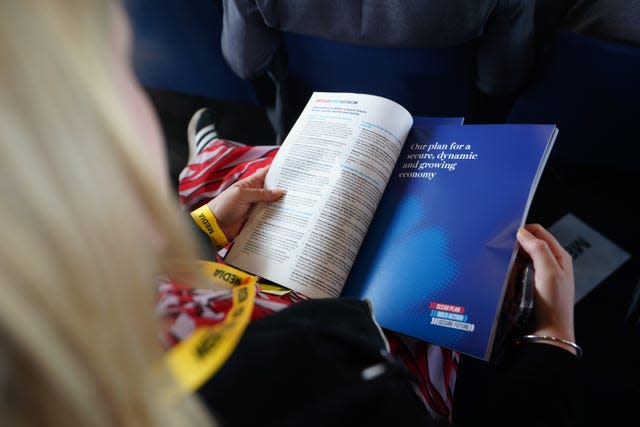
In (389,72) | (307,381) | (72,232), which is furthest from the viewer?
(389,72)

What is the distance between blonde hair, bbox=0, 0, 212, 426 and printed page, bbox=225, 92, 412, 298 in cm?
29

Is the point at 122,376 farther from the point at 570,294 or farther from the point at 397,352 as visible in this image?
the point at 570,294

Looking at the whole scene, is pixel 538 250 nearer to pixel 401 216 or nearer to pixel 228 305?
pixel 401 216

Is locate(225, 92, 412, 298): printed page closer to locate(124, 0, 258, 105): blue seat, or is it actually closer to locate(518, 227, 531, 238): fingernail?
locate(518, 227, 531, 238): fingernail

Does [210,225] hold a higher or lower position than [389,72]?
lower

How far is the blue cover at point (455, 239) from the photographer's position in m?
0.50

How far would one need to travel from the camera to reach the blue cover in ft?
1.64

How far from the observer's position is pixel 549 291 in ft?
1.65

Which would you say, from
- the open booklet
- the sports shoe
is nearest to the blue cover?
the open booklet

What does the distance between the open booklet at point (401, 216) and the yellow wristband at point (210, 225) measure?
26mm

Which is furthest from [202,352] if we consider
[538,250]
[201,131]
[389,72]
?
[201,131]

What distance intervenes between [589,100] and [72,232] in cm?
91

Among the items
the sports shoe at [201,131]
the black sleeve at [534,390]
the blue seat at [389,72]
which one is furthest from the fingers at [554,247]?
the sports shoe at [201,131]

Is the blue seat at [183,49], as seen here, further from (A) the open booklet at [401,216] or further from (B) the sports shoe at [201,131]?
(A) the open booklet at [401,216]
